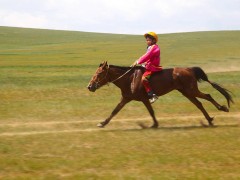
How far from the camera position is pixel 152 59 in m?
12.8

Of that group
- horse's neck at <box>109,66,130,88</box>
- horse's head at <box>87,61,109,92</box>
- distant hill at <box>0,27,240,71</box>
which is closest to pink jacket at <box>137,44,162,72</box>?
horse's neck at <box>109,66,130,88</box>

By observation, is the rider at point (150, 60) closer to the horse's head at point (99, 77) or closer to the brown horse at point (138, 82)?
the brown horse at point (138, 82)

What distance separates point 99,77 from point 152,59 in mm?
1657

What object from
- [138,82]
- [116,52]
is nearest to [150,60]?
[138,82]

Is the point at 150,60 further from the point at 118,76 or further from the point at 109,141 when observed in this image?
the point at 109,141

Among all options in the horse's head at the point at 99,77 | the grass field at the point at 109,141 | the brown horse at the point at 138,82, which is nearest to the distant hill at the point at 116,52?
the grass field at the point at 109,141

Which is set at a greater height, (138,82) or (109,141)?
(138,82)

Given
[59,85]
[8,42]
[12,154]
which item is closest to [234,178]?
[12,154]

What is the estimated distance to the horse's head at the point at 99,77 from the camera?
509 inches

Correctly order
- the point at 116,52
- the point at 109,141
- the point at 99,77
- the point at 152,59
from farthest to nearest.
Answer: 1. the point at 116,52
2. the point at 99,77
3. the point at 152,59
4. the point at 109,141

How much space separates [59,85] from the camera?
24016mm

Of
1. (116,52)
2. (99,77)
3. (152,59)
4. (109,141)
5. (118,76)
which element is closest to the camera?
(109,141)

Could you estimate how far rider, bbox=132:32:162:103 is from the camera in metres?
12.8

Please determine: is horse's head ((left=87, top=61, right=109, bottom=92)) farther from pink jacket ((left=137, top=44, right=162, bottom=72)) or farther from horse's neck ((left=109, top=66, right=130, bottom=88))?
pink jacket ((left=137, top=44, right=162, bottom=72))
